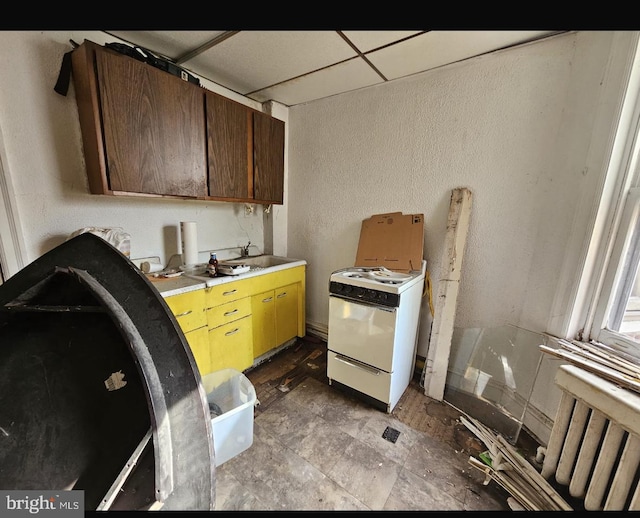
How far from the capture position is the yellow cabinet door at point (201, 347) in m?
1.70

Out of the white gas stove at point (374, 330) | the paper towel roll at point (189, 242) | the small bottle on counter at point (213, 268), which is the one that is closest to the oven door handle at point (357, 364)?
the white gas stove at point (374, 330)

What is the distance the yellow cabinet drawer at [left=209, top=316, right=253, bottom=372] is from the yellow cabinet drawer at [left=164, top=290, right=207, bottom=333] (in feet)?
0.50

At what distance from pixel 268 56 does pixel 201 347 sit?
211 cm

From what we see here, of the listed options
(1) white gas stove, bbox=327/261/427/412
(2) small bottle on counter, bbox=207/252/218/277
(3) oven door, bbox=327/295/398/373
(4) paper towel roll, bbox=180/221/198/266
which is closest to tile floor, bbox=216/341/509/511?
(1) white gas stove, bbox=327/261/427/412

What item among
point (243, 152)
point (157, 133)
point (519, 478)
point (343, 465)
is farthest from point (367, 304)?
point (157, 133)

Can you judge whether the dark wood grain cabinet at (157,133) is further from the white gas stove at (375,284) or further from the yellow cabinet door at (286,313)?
the white gas stove at (375,284)

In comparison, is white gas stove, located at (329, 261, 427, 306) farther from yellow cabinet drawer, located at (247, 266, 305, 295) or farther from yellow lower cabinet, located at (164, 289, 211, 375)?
yellow lower cabinet, located at (164, 289, 211, 375)

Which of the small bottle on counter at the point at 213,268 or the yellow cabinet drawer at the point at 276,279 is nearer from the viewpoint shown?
the small bottle on counter at the point at 213,268

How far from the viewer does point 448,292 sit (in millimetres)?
1865

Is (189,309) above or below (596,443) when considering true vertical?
above

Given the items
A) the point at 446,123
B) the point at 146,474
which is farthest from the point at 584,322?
the point at 146,474

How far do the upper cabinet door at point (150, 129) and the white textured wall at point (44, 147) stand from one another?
1.15 ft

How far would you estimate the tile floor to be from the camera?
1.23 meters

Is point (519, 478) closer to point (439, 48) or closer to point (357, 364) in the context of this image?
point (357, 364)
